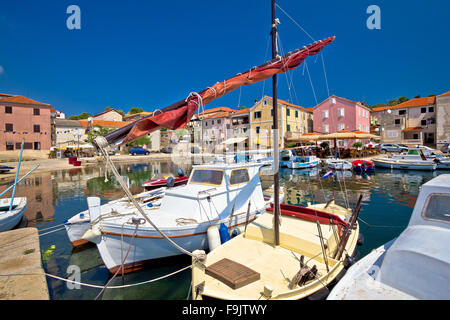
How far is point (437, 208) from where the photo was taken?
4.50 metres

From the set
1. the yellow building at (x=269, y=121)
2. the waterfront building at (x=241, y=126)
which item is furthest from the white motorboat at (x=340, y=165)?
the waterfront building at (x=241, y=126)

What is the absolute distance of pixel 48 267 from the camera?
7.42 meters

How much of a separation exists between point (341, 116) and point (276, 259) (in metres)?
48.3

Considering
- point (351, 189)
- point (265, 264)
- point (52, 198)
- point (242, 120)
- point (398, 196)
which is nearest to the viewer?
point (265, 264)

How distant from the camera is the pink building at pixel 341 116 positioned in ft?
148

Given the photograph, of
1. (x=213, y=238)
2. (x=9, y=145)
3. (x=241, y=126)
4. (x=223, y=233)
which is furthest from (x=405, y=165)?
(x=9, y=145)

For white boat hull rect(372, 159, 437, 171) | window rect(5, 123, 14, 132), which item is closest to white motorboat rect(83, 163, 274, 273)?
white boat hull rect(372, 159, 437, 171)

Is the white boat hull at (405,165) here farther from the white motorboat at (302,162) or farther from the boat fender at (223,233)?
the boat fender at (223,233)

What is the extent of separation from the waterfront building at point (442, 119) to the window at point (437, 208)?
48585 millimetres

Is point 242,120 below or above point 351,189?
above

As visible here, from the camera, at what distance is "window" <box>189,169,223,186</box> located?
847cm

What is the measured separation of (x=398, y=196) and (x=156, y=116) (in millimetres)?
17637
